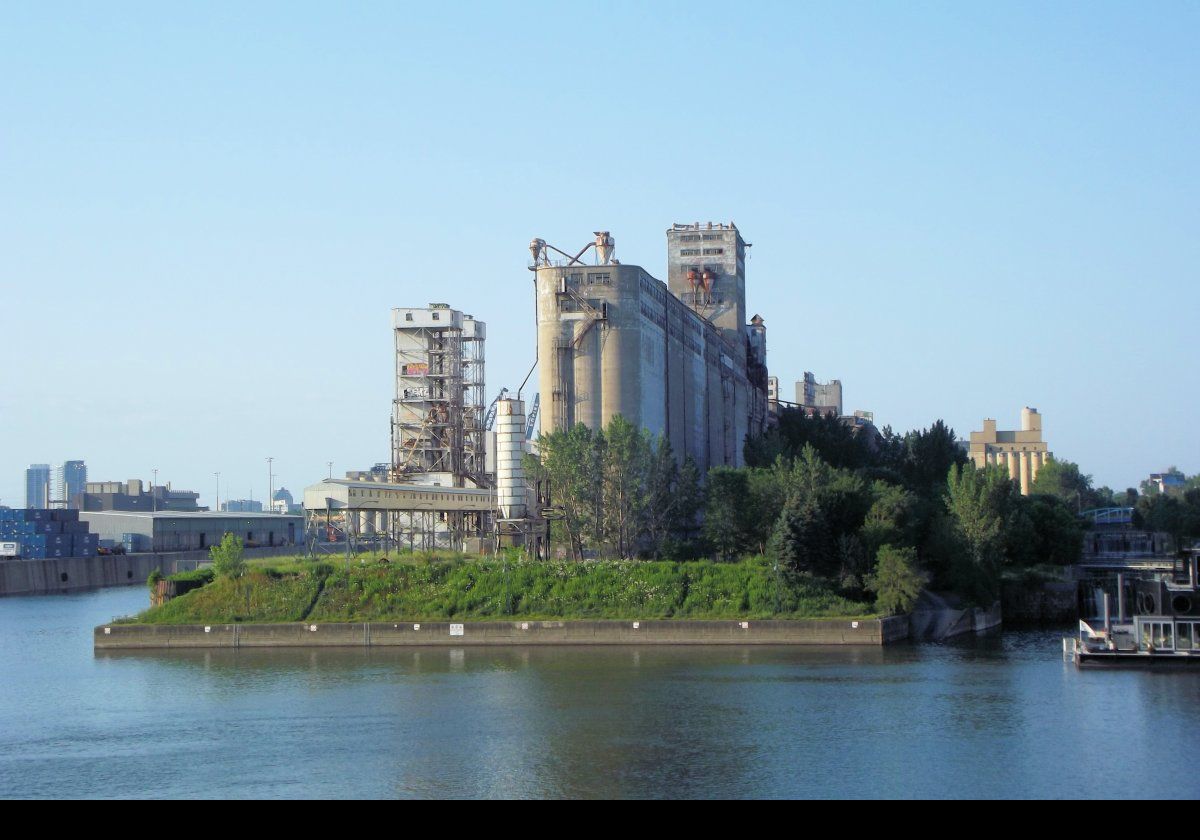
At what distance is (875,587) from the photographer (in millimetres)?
63531

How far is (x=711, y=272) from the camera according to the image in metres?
133

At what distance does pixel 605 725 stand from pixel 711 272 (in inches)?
3802

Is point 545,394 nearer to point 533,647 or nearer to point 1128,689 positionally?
point 533,647

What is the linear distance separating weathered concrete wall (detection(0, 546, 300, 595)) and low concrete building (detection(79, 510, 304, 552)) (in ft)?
28.4

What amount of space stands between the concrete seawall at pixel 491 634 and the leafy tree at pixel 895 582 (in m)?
0.88

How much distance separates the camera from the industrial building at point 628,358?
8612 cm

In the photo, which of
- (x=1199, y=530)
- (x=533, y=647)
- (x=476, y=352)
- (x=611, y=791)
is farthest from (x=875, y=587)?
(x=1199, y=530)

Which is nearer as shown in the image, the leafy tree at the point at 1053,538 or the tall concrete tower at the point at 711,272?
the leafy tree at the point at 1053,538

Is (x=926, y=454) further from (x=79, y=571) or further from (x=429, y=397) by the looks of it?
(x=79, y=571)

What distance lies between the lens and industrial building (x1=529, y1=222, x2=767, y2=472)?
86125mm

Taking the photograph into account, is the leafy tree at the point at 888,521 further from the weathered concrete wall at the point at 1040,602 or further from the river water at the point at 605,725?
the river water at the point at 605,725

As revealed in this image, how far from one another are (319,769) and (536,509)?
138 feet

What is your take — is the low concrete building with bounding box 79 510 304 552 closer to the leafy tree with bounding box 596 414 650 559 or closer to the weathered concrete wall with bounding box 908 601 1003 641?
the leafy tree with bounding box 596 414 650 559

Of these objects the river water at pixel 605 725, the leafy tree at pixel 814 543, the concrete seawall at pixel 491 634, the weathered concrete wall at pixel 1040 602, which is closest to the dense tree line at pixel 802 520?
the leafy tree at pixel 814 543
